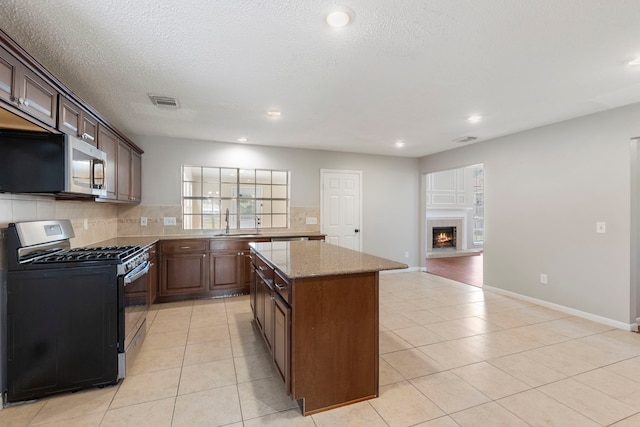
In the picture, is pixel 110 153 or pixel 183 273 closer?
pixel 110 153

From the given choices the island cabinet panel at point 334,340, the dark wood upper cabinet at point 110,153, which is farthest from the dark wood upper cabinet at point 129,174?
the island cabinet panel at point 334,340

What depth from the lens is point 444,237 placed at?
8.70 meters

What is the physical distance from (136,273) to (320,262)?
1580 millimetres

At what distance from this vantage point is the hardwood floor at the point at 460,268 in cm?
554

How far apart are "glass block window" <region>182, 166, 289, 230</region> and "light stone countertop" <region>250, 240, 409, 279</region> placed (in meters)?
2.32

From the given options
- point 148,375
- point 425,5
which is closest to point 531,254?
point 425,5

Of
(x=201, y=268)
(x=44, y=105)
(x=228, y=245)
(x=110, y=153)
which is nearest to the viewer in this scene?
(x=44, y=105)

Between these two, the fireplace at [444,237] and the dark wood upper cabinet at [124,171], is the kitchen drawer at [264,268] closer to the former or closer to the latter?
the dark wood upper cabinet at [124,171]

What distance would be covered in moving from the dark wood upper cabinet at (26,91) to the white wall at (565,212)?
5.13 meters

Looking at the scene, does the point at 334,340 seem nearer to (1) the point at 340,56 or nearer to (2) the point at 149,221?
(1) the point at 340,56

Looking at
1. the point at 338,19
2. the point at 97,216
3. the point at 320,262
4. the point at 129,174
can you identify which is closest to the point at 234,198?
the point at 129,174

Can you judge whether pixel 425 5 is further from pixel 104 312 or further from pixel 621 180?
pixel 621 180

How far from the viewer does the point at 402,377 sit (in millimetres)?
2264

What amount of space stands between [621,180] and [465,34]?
109 inches
